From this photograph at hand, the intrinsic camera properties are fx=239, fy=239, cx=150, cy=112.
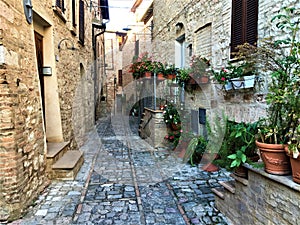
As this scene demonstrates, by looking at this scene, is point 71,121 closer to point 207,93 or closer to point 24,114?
point 24,114

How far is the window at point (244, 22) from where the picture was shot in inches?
151

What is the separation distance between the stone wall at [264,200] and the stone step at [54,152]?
280 cm

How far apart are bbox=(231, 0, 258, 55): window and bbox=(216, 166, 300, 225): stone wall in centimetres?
244

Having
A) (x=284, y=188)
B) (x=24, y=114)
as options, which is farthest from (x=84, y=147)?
(x=284, y=188)

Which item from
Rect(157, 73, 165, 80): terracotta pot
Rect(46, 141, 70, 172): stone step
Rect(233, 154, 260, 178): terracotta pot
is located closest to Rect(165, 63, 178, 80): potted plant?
Rect(157, 73, 165, 80): terracotta pot

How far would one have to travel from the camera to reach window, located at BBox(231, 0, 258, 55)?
12.6 ft

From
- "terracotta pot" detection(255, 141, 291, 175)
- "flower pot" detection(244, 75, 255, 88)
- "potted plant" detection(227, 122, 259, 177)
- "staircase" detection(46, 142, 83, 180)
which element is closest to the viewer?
"terracotta pot" detection(255, 141, 291, 175)

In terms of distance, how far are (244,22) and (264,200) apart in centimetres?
303

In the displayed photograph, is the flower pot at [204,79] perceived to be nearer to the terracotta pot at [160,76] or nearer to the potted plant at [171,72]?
the potted plant at [171,72]

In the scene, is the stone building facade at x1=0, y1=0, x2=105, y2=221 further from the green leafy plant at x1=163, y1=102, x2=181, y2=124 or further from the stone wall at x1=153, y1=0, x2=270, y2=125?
the stone wall at x1=153, y1=0, x2=270, y2=125

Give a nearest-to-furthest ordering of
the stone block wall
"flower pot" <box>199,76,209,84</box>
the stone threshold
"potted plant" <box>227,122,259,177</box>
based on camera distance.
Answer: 1. the stone threshold
2. "potted plant" <box>227,122,259,177</box>
3. the stone block wall
4. "flower pot" <box>199,76,209,84</box>

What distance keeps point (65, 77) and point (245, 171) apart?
14.2 ft

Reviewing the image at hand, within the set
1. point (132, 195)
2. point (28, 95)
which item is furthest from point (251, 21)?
point (28, 95)

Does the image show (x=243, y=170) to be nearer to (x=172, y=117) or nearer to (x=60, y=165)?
(x=60, y=165)
